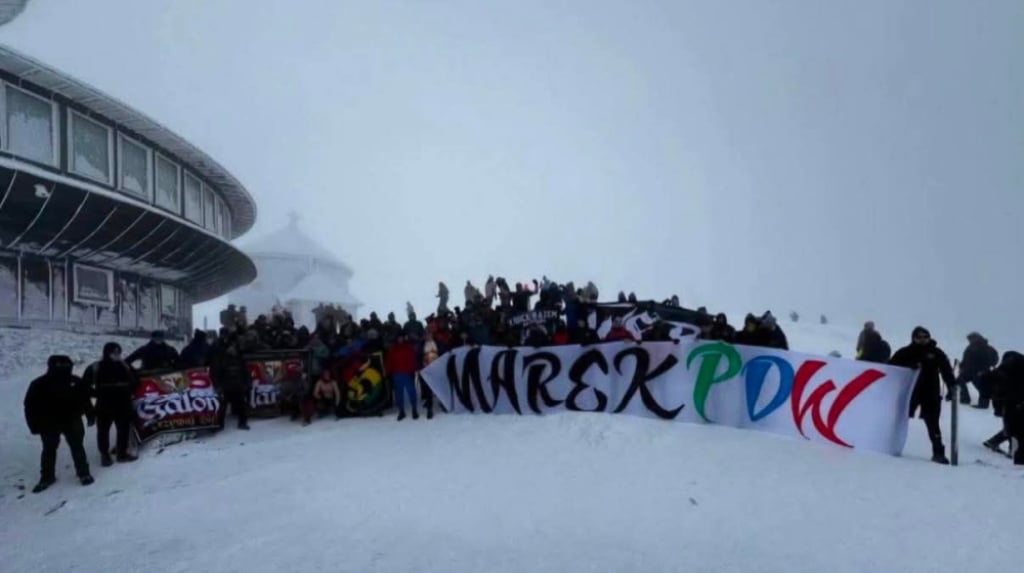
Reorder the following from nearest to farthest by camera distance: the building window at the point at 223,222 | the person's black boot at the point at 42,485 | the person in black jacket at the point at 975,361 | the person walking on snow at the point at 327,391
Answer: the person's black boot at the point at 42,485 < the person walking on snow at the point at 327,391 < the person in black jacket at the point at 975,361 < the building window at the point at 223,222

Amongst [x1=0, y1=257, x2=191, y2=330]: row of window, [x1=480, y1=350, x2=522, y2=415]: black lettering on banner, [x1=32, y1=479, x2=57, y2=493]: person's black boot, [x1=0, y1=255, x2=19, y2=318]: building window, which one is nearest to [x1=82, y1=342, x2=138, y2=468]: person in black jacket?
[x1=32, y1=479, x2=57, y2=493]: person's black boot

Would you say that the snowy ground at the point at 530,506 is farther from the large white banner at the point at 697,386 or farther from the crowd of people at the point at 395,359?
the crowd of people at the point at 395,359

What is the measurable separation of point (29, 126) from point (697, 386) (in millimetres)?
18913

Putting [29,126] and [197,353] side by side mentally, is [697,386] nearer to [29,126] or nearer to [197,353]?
[197,353]

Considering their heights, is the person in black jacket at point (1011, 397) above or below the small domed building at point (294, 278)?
below

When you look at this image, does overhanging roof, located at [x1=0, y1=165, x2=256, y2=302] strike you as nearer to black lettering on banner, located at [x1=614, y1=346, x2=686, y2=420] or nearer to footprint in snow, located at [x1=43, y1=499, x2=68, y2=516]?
footprint in snow, located at [x1=43, y1=499, x2=68, y2=516]

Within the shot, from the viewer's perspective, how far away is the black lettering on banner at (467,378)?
36.8ft

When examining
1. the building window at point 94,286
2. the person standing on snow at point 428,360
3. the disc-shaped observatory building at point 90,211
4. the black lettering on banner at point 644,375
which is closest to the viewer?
the black lettering on banner at point 644,375

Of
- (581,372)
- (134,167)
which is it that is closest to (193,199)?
(134,167)

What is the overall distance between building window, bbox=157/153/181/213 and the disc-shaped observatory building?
0.04m

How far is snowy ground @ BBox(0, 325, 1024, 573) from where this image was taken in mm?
5652

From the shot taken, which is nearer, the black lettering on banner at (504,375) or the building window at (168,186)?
the black lettering on banner at (504,375)

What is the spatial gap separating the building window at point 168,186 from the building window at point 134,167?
2.17ft

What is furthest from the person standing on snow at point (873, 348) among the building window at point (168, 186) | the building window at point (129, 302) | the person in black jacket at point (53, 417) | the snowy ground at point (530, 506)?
the building window at point (168, 186)
